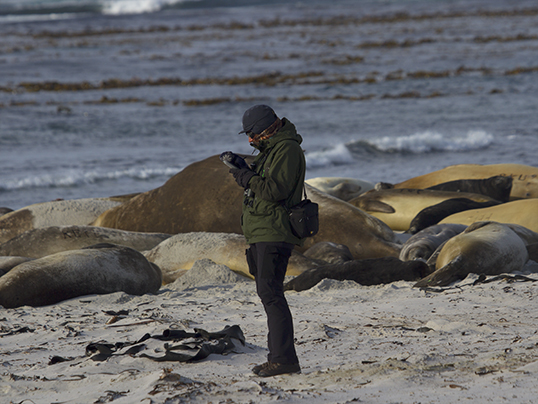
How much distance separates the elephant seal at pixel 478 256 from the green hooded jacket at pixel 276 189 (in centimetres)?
238

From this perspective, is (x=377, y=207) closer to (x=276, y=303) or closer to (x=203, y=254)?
(x=203, y=254)

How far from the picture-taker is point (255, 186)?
2.99m

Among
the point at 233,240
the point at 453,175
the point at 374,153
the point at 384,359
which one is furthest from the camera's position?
the point at 374,153

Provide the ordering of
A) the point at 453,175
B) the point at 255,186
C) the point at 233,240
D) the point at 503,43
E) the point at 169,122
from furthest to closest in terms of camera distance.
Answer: the point at 503,43
the point at 169,122
the point at 453,175
the point at 233,240
the point at 255,186

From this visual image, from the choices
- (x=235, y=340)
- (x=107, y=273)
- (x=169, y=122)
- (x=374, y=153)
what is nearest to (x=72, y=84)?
(x=169, y=122)

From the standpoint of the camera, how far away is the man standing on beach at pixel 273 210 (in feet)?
9.79

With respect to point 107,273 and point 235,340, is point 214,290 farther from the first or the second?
point 235,340

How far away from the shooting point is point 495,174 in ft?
31.1

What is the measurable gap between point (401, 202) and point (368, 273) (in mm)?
3332

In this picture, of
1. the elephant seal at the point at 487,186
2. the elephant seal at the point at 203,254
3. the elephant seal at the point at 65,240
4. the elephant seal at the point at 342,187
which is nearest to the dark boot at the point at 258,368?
the elephant seal at the point at 203,254

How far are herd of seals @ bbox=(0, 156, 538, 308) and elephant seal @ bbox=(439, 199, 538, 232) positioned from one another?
0.01 m

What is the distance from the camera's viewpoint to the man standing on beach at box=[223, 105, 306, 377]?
298cm

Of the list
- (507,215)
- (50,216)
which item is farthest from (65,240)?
(507,215)

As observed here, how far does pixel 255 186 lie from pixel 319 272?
2.66 m
